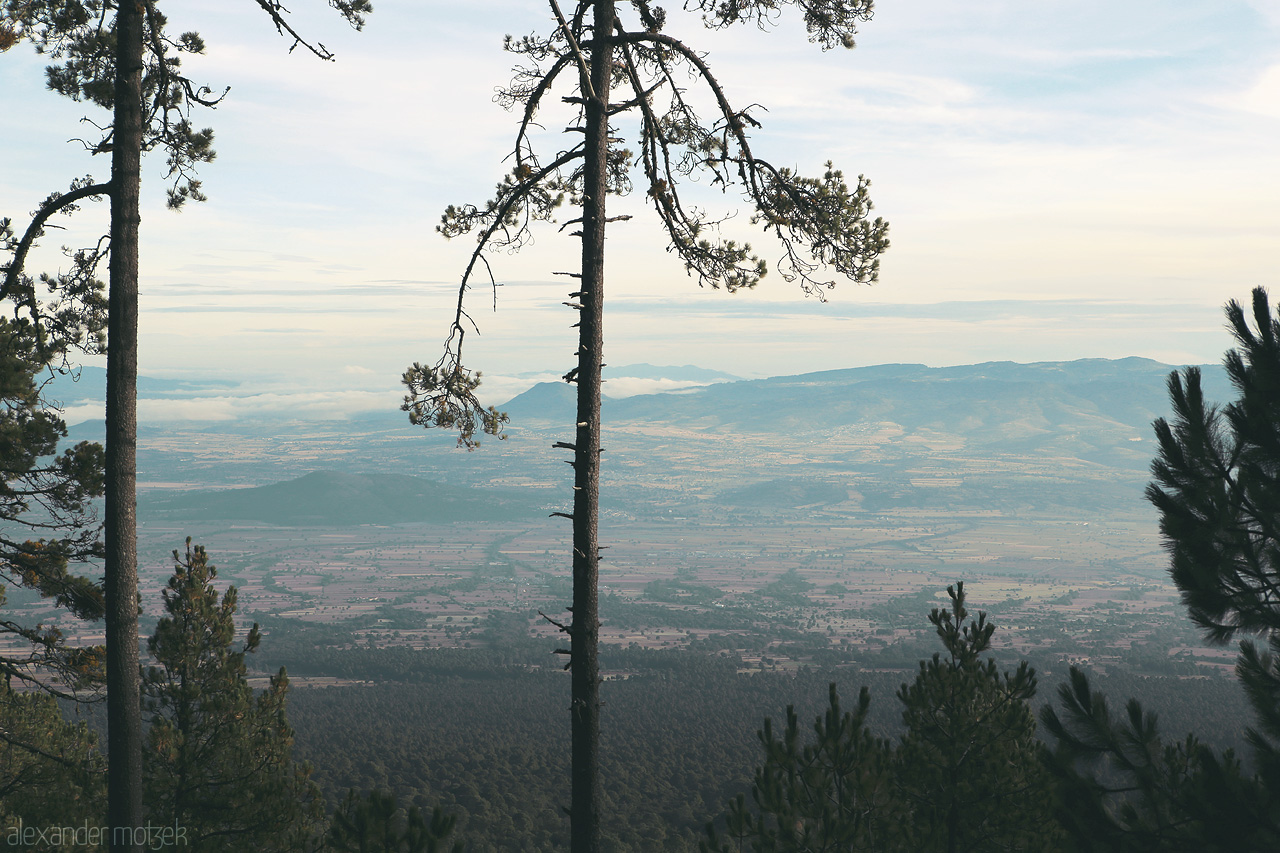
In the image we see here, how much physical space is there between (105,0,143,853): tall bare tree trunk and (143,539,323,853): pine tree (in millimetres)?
6330

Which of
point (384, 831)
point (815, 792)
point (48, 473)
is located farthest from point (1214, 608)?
point (48, 473)

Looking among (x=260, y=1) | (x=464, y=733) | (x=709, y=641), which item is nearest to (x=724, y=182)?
(x=260, y=1)

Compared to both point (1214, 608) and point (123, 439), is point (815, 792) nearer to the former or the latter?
point (1214, 608)

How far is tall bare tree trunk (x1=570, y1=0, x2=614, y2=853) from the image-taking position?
886cm

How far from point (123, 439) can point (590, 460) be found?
4448 millimetres

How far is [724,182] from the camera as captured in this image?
1067cm

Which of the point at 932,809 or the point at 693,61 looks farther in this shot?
the point at 932,809

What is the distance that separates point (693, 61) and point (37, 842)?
13.2 m

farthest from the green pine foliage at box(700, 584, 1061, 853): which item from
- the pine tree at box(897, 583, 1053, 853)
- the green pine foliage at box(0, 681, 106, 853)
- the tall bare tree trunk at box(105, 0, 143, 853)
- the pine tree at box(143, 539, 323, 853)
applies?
the green pine foliage at box(0, 681, 106, 853)

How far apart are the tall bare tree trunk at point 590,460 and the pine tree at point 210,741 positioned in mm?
8367

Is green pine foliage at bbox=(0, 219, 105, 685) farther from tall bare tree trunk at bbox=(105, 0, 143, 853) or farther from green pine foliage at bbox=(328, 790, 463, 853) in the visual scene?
green pine foliage at bbox=(328, 790, 463, 853)

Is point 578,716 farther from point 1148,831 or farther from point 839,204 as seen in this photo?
point 839,204

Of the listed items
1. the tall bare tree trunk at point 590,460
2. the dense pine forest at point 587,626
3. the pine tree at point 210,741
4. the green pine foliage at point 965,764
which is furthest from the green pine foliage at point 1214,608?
the pine tree at point 210,741

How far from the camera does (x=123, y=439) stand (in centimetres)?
865
